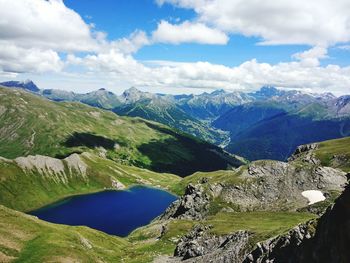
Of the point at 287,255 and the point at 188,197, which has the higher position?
the point at 287,255

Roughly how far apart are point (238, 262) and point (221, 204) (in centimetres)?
9570

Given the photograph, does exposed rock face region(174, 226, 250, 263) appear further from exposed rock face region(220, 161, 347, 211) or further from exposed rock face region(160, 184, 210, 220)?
exposed rock face region(220, 161, 347, 211)

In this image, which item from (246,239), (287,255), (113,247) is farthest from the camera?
(113,247)

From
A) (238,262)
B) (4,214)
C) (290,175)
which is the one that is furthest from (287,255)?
(290,175)

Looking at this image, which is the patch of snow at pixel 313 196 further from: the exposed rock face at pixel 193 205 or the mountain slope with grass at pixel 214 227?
the exposed rock face at pixel 193 205

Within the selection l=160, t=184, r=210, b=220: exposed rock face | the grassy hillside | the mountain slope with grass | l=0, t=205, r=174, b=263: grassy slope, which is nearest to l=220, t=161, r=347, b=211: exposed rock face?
the mountain slope with grass

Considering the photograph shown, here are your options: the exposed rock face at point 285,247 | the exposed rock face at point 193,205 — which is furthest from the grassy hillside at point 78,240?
the exposed rock face at point 193,205

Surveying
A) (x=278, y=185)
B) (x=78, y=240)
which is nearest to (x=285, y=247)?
(x=78, y=240)

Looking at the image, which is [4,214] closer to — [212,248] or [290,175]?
[212,248]

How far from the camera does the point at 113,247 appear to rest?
132 metres

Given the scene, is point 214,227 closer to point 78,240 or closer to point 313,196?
point 78,240

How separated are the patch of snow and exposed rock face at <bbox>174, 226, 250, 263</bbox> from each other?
6526 cm

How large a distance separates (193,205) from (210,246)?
74.3 meters

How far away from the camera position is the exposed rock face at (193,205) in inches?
6816
